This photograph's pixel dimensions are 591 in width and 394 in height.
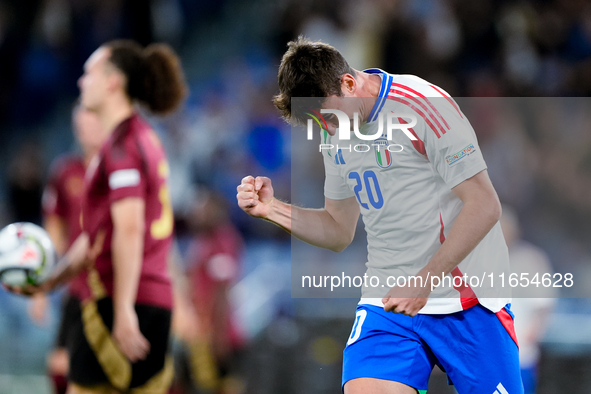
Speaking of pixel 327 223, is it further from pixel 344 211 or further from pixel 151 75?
pixel 151 75

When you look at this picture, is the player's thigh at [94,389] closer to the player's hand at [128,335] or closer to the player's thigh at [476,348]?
the player's hand at [128,335]

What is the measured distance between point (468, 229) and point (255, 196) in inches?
34.3

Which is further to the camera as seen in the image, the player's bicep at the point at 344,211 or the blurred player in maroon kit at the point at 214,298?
the blurred player in maroon kit at the point at 214,298

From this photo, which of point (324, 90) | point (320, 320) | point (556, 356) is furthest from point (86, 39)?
point (324, 90)

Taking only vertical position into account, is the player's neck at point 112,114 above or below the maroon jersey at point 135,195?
above

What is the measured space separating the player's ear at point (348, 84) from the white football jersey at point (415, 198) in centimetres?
14

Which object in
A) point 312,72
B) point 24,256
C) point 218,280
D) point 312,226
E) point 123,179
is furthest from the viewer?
point 218,280

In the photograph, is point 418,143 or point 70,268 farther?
point 70,268

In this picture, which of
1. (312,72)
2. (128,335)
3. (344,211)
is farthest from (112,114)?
(312,72)

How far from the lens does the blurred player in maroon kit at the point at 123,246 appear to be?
12.3 ft

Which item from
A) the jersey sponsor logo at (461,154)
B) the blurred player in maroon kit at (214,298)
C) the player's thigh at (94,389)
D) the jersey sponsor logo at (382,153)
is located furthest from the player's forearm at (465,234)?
the blurred player in maroon kit at (214,298)

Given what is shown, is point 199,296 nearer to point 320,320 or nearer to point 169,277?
point 320,320

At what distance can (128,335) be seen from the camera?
3.71 m

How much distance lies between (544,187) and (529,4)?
3.37m
